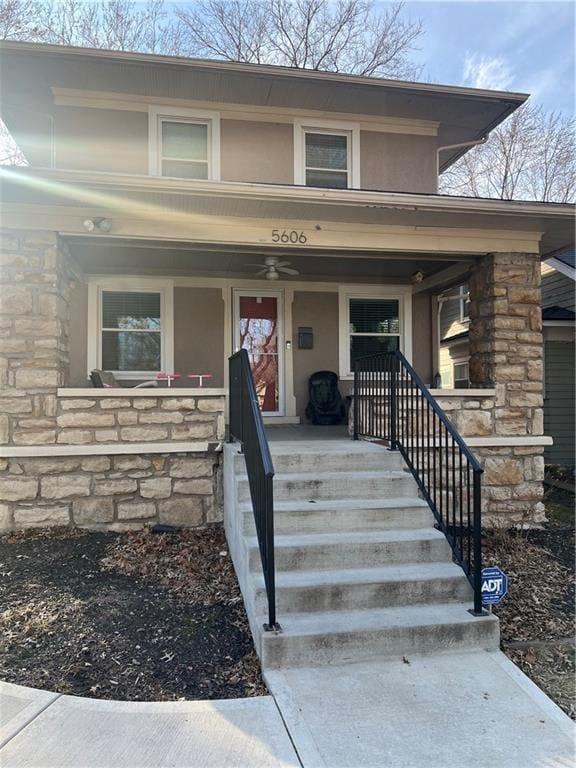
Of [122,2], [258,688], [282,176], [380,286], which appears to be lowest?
[258,688]

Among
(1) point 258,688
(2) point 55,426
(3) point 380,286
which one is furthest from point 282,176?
(1) point 258,688

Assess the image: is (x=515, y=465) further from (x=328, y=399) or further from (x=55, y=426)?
(x=55, y=426)

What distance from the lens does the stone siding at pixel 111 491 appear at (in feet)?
16.3

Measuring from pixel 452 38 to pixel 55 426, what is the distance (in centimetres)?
1015

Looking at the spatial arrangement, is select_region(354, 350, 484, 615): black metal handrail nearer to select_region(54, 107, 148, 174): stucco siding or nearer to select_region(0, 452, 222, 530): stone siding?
A: select_region(0, 452, 222, 530): stone siding

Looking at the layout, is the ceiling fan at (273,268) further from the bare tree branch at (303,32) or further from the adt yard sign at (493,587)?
the bare tree branch at (303,32)

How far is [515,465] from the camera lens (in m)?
5.89

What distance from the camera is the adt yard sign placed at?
321cm

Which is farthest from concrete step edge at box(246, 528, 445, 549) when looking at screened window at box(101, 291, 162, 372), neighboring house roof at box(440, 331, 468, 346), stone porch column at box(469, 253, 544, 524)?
neighboring house roof at box(440, 331, 468, 346)

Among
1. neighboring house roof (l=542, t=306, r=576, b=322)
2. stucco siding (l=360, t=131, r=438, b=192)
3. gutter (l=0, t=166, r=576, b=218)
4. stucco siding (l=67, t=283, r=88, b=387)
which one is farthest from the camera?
neighboring house roof (l=542, t=306, r=576, b=322)

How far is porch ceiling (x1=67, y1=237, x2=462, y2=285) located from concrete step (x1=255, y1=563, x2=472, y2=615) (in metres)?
3.63

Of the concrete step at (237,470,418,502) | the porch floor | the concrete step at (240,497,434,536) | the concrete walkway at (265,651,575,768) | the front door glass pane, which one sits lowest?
the concrete walkway at (265,651,575,768)

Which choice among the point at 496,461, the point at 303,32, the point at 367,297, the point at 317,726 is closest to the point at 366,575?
the point at 317,726

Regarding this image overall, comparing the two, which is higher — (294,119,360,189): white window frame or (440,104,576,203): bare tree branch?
(440,104,576,203): bare tree branch
